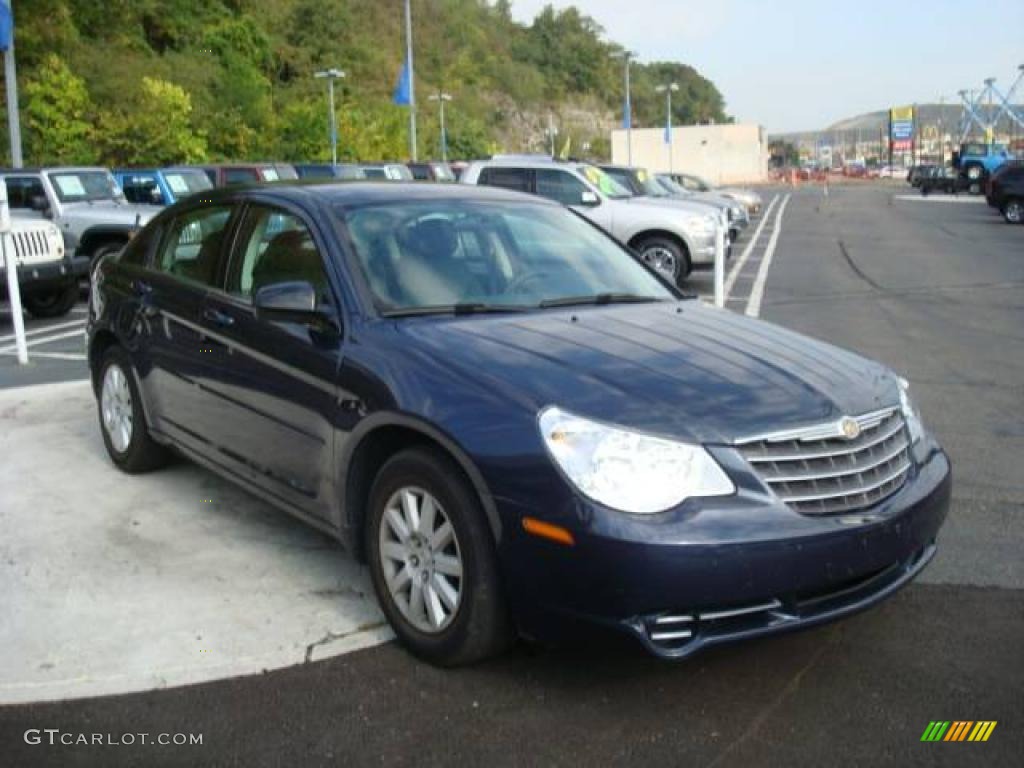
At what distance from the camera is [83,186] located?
53.5ft

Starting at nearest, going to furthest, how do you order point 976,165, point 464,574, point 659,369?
point 464,574, point 659,369, point 976,165

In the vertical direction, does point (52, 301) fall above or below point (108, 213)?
below

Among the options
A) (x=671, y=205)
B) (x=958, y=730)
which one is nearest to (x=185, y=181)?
(x=671, y=205)

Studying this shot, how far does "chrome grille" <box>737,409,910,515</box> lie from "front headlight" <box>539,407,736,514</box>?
16 centimetres

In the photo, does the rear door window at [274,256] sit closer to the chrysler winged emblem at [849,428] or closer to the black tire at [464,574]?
the black tire at [464,574]

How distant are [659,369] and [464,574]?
94 centimetres

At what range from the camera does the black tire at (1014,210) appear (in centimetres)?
3022

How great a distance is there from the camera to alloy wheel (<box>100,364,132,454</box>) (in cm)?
595

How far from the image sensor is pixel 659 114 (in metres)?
172

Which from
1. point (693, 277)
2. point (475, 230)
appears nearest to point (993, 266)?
point (693, 277)

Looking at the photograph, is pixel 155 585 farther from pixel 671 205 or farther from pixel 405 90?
pixel 405 90

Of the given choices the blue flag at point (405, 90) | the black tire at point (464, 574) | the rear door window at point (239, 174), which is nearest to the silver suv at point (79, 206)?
the rear door window at point (239, 174)

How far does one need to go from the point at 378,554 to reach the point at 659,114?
17556cm

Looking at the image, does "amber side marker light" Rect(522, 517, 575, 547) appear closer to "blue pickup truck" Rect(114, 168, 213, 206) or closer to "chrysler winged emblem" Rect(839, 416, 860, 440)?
"chrysler winged emblem" Rect(839, 416, 860, 440)
